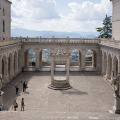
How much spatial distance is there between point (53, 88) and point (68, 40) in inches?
716

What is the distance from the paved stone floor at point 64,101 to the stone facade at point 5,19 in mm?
11323

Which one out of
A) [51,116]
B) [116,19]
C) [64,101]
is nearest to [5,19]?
[116,19]

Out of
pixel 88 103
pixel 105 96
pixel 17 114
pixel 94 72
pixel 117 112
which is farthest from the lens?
pixel 94 72

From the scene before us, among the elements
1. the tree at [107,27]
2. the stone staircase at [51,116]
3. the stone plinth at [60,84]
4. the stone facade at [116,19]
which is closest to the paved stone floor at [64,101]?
the stone staircase at [51,116]

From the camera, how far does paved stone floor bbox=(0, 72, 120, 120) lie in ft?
63.6

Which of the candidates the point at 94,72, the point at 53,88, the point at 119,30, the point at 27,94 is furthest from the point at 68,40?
the point at 27,94

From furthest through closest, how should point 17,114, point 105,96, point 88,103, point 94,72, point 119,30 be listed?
point 94,72, point 119,30, point 105,96, point 88,103, point 17,114

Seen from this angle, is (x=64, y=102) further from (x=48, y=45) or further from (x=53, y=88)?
(x=48, y=45)

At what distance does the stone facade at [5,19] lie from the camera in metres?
43.0

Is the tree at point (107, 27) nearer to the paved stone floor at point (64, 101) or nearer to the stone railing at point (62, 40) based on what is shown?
the stone railing at point (62, 40)

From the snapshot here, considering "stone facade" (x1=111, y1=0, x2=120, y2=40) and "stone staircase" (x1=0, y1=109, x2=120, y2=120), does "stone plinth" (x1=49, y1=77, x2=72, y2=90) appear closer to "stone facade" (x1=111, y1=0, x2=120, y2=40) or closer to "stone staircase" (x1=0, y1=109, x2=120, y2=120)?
"stone staircase" (x1=0, y1=109, x2=120, y2=120)

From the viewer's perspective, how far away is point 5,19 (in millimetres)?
45688

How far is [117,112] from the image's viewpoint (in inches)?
829

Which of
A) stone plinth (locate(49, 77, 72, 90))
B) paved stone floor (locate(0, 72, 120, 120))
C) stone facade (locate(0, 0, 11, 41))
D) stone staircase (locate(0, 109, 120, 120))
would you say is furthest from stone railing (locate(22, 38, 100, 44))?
stone staircase (locate(0, 109, 120, 120))
